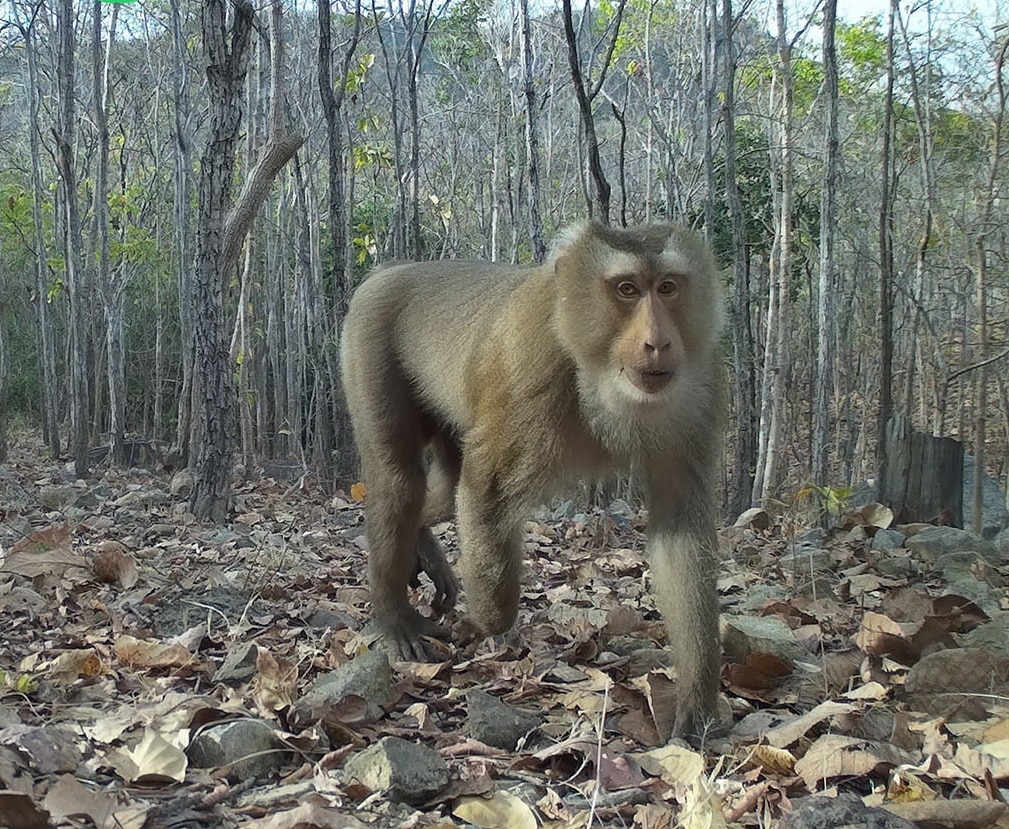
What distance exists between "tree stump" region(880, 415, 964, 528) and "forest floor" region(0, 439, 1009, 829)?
917 millimetres

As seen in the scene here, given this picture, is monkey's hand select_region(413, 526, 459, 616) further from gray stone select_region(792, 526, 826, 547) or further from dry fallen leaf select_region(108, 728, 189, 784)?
dry fallen leaf select_region(108, 728, 189, 784)

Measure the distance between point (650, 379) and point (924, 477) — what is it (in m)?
4.53

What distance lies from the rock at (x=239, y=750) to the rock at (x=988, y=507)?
6.95 m

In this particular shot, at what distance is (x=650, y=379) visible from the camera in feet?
11.7

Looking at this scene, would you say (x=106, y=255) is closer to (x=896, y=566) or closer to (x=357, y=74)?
(x=357, y=74)

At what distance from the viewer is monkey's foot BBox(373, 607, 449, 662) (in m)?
4.51

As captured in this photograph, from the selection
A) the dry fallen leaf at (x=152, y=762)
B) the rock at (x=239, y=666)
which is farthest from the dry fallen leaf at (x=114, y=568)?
the dry fallen leaf at (x=152, y=762)

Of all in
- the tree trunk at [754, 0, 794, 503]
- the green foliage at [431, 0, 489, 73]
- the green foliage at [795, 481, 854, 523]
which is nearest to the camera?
the green foliage at [795, 481, 854, 523]

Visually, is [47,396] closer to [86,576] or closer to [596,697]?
[86,576]

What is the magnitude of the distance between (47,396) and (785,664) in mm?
16110

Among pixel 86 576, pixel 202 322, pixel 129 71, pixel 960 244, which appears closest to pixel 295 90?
pixel 129 71

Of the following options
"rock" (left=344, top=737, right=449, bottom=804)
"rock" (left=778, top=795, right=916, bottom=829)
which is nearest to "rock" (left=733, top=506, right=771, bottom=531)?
"rock" (left=344, top=737, right=449, bottom=804)

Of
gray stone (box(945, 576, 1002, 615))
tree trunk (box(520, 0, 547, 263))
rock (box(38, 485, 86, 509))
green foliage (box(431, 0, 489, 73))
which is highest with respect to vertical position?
green foliage (box(431, 0, 489, 73))

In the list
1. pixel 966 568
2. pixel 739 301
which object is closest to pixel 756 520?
pixel 966 568
